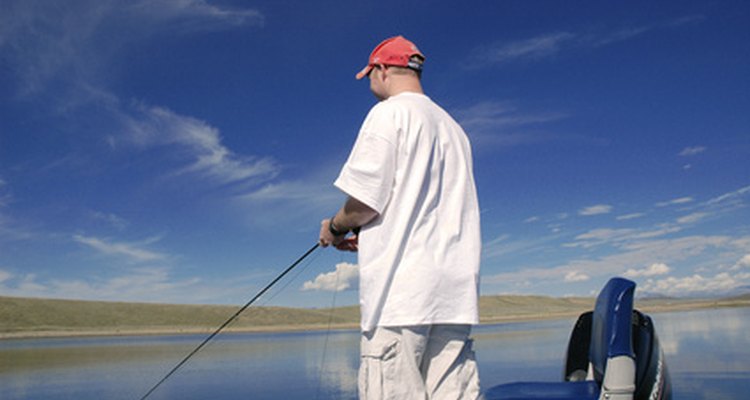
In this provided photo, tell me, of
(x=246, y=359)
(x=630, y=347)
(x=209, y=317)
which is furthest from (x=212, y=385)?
(x=209, y=317)

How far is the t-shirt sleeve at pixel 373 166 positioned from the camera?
1.79 m

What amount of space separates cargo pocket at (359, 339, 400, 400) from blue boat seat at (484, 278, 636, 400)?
1.06m

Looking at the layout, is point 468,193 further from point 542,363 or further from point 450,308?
point 542,363

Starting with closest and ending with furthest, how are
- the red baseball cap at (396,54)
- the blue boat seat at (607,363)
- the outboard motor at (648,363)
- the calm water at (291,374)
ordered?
1. the red baseball cap at (396,54)
2. the blue boat seat at (607,363)
3. the outboard motor at (648,363)
4. the calm water at (291,374)

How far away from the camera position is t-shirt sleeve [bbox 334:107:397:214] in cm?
179

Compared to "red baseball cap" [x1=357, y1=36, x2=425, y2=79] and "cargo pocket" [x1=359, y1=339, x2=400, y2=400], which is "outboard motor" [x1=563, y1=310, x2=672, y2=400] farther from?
"red baseball cap" [x1=357, y1=36, x2=425, y2=79]

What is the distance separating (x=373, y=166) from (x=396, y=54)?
1.56ft

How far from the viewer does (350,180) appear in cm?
183

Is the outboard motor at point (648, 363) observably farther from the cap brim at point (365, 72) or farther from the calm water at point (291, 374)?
the calm water at point (291, 374)

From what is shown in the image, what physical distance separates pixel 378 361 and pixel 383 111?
724 millimetres

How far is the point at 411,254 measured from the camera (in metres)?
1.78

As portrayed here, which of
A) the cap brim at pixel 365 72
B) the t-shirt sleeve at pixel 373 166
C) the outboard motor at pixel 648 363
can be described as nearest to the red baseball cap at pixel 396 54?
the cap brim at pixel 365 72

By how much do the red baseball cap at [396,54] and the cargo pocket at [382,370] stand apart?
2.98 ft

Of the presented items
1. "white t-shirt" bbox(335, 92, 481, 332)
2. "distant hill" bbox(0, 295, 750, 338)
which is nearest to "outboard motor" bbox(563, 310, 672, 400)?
"white t-shirt" bbox(335, 92, 481, 332)
